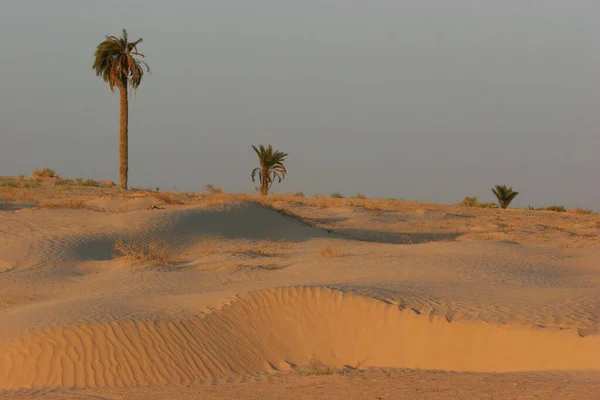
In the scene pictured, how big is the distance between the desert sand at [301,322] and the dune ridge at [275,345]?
0.02 metres

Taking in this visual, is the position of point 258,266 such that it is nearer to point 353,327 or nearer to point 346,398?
point 353,327

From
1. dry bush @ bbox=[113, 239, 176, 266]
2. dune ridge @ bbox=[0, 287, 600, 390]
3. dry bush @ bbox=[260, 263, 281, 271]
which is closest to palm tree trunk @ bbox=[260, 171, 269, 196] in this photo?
dry bush @ bbox=[113, 239, 176, 266]

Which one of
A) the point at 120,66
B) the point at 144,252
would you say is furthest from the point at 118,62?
the point at 144,252

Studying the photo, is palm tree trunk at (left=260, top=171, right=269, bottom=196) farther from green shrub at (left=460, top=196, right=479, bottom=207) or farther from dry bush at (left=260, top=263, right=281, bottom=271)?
dry bush at (left=260, top=263, right=281, bottom=271)

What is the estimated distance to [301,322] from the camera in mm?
11180

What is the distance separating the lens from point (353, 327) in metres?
10.8

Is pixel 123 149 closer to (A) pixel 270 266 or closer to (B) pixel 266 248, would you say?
(B) pixel 266 248

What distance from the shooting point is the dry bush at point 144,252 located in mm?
17891

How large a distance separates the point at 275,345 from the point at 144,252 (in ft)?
33.4

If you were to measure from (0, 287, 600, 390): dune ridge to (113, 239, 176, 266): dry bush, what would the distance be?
271 inches

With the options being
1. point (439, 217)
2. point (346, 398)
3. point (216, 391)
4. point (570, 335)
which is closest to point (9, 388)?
point (216, 391)

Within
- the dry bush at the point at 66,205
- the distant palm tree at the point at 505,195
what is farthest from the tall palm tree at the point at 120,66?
the distant palm tree at the point at 505,195

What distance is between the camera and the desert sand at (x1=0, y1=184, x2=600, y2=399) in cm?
843

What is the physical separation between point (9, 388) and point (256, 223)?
1590cm
